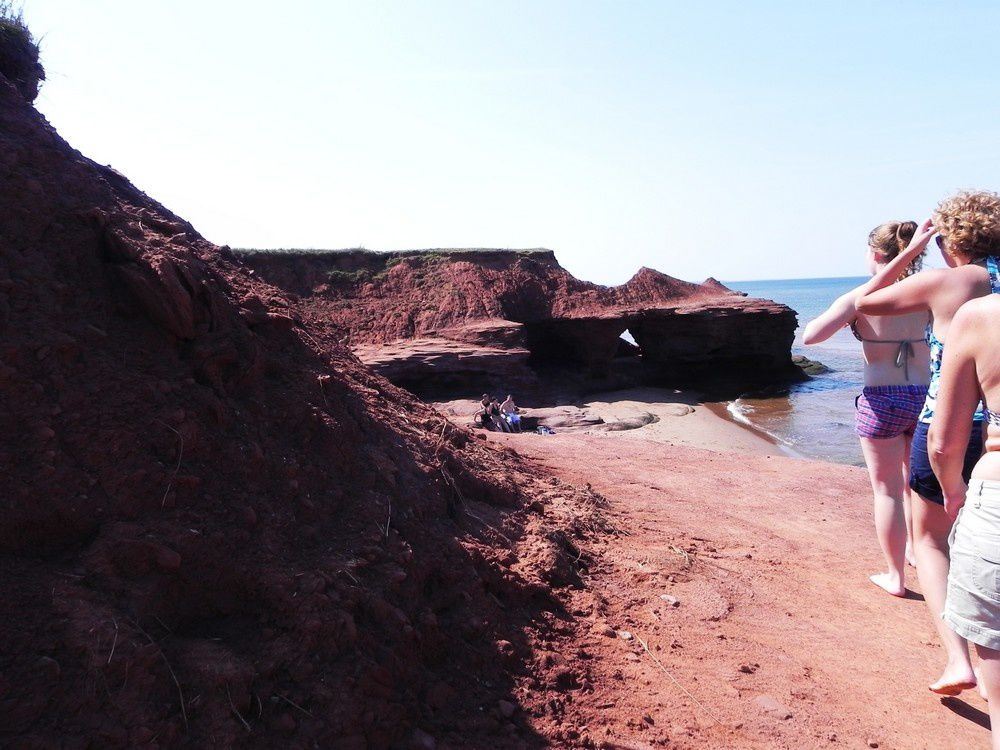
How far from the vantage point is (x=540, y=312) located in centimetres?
2045

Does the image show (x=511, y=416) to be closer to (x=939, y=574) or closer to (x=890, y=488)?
(x=890, y=488)

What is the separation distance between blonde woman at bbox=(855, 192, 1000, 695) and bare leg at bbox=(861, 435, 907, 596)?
2.63 ft

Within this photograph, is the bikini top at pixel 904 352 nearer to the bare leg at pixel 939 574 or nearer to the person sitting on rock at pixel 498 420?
the bare leg at pixel 939 574

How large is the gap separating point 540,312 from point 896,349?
1700cm

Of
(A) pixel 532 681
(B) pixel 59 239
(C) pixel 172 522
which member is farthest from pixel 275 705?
(B) pixel 59 239

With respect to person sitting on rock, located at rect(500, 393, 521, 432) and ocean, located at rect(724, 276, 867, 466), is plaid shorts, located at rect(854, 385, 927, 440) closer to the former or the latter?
person sitting on rock, located at rect(500, 393, 521, 432)

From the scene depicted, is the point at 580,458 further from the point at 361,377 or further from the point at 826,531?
the point at 361,377

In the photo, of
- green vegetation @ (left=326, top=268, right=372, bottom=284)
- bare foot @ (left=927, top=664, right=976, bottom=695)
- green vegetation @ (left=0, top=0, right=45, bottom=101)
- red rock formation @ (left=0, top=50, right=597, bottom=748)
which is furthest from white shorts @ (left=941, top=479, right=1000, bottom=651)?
green vegetation @ (left=326, top=268, right=372, bottom=284)

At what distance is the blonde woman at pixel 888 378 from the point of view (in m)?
3.46

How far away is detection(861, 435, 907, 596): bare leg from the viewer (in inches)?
142

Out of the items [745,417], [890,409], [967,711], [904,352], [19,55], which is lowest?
[745,417]

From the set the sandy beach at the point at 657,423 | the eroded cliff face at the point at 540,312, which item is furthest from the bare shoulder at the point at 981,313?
the eroded cliff face at the point at 540,312

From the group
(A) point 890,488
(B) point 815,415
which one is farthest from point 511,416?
(A) point 890,488

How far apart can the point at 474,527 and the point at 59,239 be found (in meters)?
2.11
